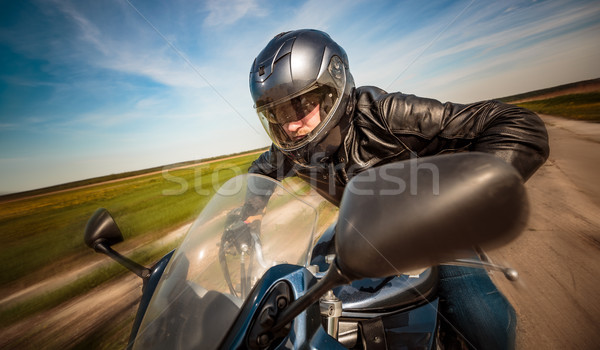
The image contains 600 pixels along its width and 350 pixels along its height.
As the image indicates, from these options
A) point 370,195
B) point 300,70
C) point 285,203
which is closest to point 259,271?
point 285,203

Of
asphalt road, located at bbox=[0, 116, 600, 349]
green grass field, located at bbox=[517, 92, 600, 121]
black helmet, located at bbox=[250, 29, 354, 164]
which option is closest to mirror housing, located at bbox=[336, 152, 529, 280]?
asphalt road, located at bbox=[0, 116, 600, 349]

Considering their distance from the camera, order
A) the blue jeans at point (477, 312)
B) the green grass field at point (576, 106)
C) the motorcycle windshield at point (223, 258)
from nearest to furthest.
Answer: the motorcycle windshield at point (223, 258), the blue jeans at point (477, 312), the green grass field at point (576, 106)

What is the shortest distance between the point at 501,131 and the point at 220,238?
1784mm

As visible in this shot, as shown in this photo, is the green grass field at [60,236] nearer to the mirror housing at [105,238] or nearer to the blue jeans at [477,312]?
the mirror housing at [105,238]

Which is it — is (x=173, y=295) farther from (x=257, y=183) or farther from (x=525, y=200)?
(x=525, y=200)

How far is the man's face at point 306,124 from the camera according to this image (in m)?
2.17

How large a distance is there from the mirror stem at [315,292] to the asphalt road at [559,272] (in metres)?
0.60

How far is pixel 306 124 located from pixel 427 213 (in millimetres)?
1812

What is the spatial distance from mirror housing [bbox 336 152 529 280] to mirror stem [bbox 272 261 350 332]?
24mm

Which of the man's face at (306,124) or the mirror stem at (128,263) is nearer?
the mirror stem at (128,263)

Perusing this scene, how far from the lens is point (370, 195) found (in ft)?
1.72

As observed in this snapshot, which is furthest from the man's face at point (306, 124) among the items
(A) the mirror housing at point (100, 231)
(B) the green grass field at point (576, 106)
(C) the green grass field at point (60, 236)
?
(B) the green grass field at point (576, 106)

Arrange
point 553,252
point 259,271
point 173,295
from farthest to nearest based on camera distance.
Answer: point 553,252
point 259,271
point 173,295

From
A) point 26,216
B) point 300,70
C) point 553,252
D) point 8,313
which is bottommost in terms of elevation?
point 553,252
